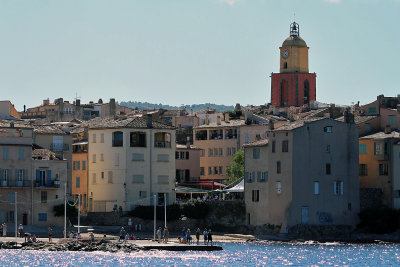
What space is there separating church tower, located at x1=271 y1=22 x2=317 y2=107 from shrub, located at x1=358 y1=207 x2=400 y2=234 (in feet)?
188

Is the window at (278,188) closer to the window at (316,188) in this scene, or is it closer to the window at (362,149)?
the window at (316,188)

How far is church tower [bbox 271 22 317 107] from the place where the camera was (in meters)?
165

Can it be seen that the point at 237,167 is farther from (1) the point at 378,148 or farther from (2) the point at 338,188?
(1) the point at 378,148

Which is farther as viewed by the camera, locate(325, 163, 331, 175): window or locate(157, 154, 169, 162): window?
locate(157, 154, 169, 162): window

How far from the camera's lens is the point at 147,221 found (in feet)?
355

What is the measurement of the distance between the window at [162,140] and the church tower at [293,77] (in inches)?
2092

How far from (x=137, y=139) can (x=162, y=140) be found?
8.72ft

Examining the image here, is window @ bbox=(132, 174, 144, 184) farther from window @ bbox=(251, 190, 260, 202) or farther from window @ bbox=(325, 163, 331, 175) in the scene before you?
window @ bbox=(325, 163, 331, 175)

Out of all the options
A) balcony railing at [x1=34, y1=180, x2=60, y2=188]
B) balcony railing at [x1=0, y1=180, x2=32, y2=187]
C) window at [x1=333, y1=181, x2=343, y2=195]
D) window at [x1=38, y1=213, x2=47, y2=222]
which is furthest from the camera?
window at [x1=333, y1=181, x2=343, y2=195]

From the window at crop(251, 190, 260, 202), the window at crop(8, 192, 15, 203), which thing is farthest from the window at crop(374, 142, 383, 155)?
the window at crop(8, 192, 15, 203)

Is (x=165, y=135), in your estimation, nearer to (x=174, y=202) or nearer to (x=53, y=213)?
(x=174, y=202)

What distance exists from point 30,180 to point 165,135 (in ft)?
55.2

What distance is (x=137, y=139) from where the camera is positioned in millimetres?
112875

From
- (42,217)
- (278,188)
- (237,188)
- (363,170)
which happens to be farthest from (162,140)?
(363,170)
